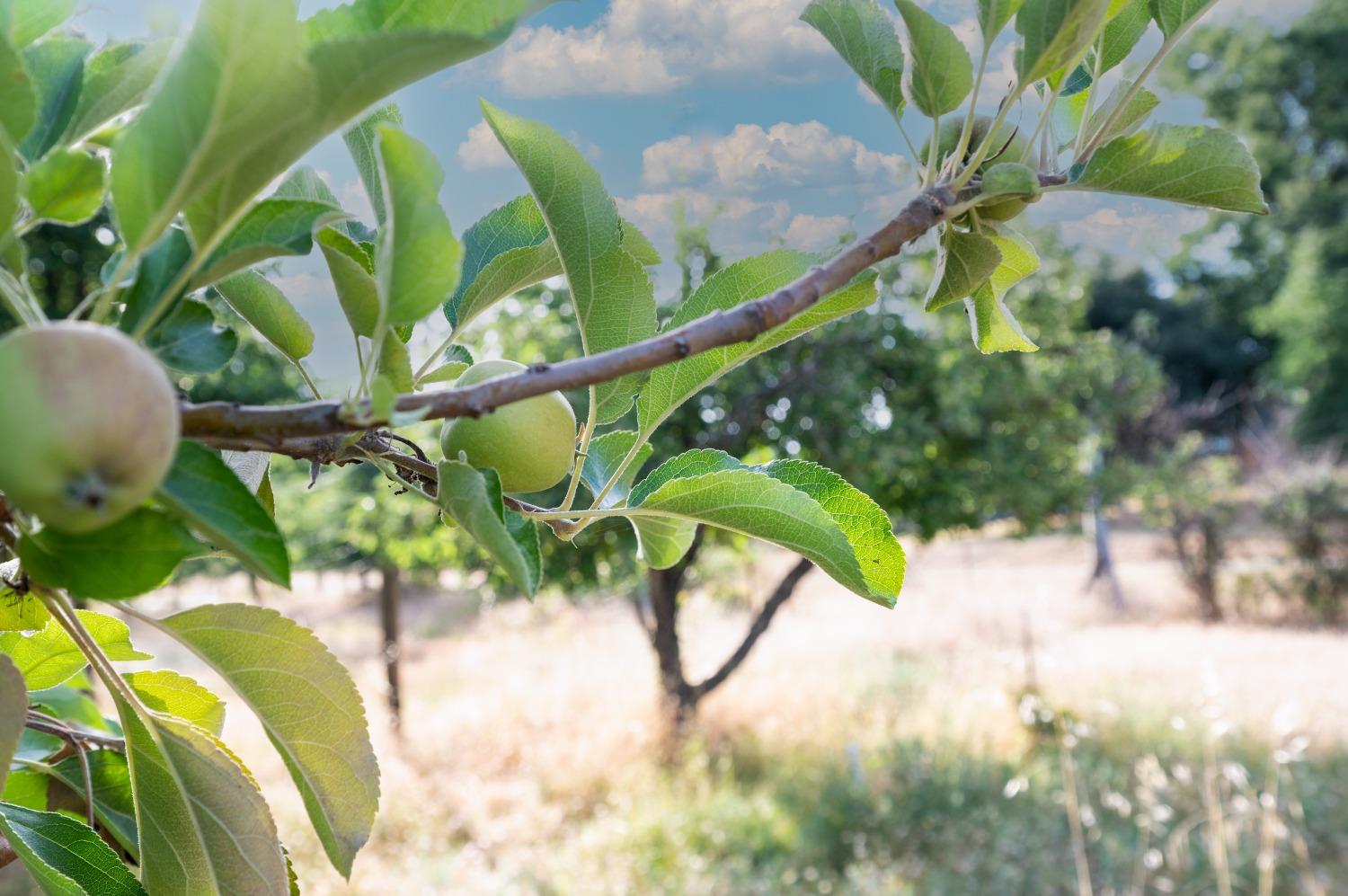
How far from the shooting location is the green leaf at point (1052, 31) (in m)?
0.29

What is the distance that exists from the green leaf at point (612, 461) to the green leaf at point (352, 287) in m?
0.11

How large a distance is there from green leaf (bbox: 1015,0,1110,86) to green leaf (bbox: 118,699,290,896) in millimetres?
365

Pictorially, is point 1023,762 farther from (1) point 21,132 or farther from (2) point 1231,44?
(2) point 1231,44

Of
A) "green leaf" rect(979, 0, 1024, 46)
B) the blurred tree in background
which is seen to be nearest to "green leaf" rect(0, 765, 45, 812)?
"green leaf" rect(979, 0, 1024, 46)

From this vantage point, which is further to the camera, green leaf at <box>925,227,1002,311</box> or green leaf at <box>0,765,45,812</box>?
green leaf at <box>0,765,45,812</box>

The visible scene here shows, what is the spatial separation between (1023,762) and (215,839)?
13.4 feet

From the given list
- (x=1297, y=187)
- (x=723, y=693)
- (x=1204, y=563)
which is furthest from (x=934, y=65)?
(x=1297, y=187)

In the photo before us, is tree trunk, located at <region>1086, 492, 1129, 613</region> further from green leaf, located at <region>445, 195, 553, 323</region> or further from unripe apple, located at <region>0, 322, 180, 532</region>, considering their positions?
unripe apple, located at <region>0, 322, 180, 532</region>

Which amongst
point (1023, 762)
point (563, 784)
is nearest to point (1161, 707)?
point (1023, 762)

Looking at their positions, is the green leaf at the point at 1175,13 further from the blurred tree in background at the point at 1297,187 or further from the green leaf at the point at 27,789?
the blurred tree in background at the point at 1297,187

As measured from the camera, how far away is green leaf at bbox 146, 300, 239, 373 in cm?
26

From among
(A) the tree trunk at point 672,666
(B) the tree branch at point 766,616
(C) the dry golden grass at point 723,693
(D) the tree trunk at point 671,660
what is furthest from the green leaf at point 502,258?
(D) the tree trunk at point 671,660

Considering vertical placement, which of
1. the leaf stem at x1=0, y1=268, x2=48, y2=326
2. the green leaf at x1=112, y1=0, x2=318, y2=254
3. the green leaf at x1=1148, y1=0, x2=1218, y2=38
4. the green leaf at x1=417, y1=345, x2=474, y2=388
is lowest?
the green leaf at x1=417, y1=345, x2=474, y2=388

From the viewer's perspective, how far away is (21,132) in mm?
231
